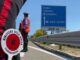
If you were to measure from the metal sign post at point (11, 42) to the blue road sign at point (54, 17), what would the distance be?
102 feet

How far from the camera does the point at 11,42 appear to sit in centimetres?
196

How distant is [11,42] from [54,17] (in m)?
31.6

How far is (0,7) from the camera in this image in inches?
82.1

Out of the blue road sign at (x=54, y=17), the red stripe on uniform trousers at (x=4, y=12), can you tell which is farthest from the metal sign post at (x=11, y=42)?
the blue road sign at (x=54, y=17)

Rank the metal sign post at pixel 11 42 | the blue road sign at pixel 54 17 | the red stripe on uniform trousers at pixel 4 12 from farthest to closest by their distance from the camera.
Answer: the blue road sign at pixel 54 17 → the red stripe on uniform trousers at pixel 4 12 → the metal sign post at pixel 11 42

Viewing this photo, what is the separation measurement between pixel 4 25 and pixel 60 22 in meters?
31.1

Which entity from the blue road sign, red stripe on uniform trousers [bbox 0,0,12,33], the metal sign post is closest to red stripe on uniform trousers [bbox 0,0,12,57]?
red stripe on uniform trousers [bbox 0,0,12,33]

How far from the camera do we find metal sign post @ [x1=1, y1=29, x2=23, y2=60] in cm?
193

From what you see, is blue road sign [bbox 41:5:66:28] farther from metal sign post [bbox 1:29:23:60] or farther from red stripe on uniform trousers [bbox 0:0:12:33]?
metal sign post [bbox 1:29:23:60]

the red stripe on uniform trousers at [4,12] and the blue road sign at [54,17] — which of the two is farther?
the blue road sign at [54,17]

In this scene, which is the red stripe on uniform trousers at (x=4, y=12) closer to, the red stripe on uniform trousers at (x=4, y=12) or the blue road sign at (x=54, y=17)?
the red stripe on uniform trousers at (x=4, y=12)

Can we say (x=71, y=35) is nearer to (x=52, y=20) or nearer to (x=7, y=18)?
(x=7, y=18)

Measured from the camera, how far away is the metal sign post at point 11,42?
193 cm

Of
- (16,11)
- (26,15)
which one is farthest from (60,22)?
(16,11)
